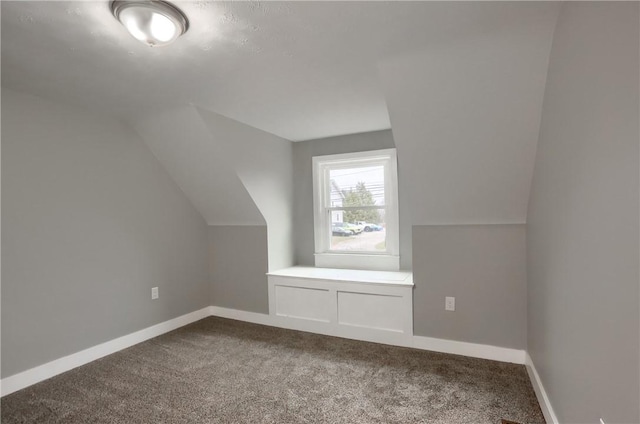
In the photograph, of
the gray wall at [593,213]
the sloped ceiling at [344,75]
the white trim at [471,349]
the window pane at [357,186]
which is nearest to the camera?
the gray wall at [593,213]

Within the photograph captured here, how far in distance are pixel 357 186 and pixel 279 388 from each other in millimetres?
2293

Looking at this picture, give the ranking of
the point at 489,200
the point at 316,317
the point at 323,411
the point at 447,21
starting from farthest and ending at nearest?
the point at 316,317, the point at 489,200, the point at 323,411, the point at 447,21

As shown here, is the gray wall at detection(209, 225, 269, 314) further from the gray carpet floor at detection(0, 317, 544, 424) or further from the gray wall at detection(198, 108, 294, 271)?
the gray carpet floor at detection(0, 317, 544, 424)

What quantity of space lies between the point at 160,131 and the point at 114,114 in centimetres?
39

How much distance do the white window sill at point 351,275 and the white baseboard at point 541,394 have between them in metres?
1.02

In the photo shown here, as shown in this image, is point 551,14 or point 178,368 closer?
point 551,14

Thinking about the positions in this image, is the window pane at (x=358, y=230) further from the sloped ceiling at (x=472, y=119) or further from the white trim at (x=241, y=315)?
the white trim at (x=241, y=315)

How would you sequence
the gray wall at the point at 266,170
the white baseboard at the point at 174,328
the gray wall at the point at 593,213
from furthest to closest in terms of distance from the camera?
the gray wall at the point at 266,170 → the white baseboard at the point at 174,328 → the gray wall at the point at 593,213

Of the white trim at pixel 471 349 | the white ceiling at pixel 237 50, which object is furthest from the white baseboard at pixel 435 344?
the white ceiling at pixel 237 50

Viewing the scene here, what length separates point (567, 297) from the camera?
153 centimetres

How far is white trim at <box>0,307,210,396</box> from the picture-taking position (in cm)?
227

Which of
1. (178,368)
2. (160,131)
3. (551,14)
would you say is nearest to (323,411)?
(178,368)

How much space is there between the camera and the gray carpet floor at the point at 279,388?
77.6 inches

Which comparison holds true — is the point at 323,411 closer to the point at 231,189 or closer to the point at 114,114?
the point at 231,189
